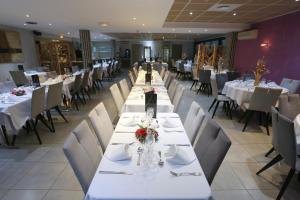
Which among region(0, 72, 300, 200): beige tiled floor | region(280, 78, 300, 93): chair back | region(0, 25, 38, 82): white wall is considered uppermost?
region(0, 25, 38, 82): white wall

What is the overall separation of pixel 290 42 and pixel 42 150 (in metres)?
6.98

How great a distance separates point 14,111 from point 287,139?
354 cm

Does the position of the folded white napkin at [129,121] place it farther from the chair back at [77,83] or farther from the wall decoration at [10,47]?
the wall decoration at [10,47]

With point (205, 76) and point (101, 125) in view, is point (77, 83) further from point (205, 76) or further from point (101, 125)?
point (205, 76)

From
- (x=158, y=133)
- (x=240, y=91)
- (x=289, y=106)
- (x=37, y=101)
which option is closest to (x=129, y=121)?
(x=158, y=133)

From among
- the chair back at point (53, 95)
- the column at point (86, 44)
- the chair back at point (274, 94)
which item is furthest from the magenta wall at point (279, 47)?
the column at point (86, 44)

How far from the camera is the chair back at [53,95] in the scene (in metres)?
3.56

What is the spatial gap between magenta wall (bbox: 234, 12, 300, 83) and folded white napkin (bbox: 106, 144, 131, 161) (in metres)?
6.01

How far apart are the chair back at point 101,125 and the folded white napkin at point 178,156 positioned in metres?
0.75

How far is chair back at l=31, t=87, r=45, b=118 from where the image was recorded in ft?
10.0

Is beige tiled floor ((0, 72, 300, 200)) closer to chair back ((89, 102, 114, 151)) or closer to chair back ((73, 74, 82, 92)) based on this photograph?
chair back ((89, 102, 114, 151))

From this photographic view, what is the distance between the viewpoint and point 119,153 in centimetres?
140

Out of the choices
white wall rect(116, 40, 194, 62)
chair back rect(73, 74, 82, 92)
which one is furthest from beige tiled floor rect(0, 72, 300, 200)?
white wall rect(116, 40, 194, 62)

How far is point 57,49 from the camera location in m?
11.0
